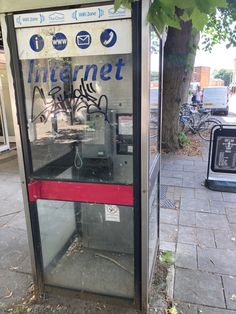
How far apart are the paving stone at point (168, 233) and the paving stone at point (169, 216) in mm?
101

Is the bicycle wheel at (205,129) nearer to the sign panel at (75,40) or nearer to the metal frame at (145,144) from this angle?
the metal frame at (145,144)

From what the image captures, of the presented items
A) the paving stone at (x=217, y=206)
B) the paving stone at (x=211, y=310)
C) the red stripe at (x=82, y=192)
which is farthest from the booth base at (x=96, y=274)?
the paving stone at (x=217, y=206)

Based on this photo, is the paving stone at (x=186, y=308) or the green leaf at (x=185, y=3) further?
the paving stone at (x=186, y=308)

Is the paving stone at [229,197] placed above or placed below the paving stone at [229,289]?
above

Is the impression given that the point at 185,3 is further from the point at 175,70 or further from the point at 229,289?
the point at 175,70

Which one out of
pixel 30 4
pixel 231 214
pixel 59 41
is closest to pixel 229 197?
pixel 231 214

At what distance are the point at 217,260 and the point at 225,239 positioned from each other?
0.43 m

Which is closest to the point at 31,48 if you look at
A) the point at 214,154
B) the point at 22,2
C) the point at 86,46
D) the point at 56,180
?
the point at 22,2

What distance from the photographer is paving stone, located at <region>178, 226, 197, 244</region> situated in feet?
9.71

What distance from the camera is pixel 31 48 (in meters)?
1.67

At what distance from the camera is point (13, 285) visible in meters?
2.36

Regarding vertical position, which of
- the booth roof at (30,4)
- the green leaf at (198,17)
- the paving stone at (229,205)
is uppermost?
the booth roof at (30,4)

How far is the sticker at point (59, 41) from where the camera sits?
163 centimetres

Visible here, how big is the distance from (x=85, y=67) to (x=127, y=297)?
169cm
